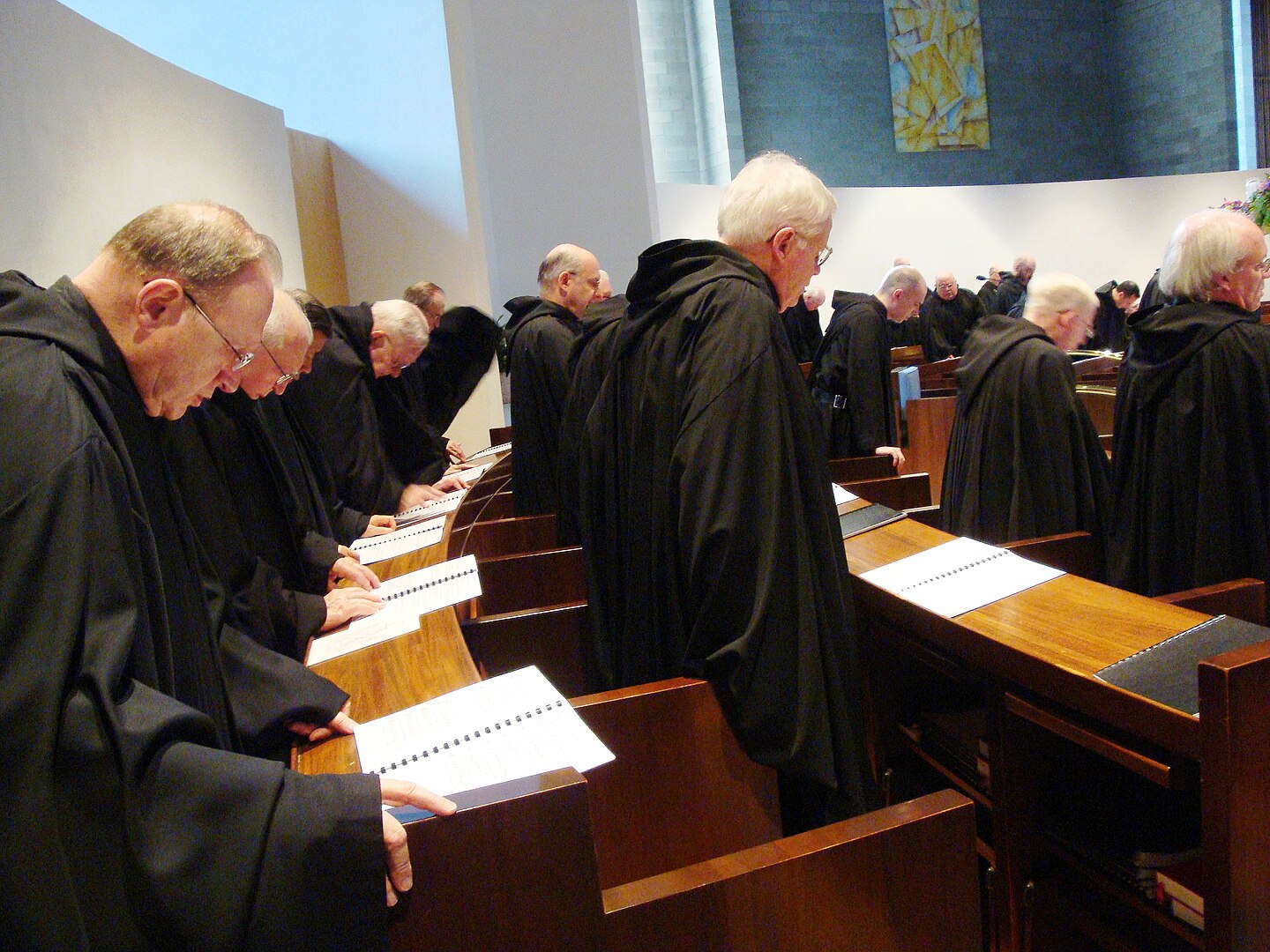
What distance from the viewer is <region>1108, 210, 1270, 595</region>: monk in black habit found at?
9.96 ft

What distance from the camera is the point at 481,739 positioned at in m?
1.46

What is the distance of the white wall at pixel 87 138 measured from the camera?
9.95 ft

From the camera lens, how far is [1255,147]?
16250 millimetres

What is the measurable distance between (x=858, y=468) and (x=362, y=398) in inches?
87.0

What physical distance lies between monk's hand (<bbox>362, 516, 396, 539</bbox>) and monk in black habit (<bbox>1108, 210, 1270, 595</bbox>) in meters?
2.58

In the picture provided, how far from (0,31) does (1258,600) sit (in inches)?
153

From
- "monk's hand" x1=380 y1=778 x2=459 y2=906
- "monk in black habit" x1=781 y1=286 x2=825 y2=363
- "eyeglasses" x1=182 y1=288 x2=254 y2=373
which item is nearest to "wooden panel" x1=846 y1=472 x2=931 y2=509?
"eyeglasses" x1=182 y1=288 x2=254 y2=373

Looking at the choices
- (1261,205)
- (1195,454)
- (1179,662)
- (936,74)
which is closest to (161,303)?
(1179,662)

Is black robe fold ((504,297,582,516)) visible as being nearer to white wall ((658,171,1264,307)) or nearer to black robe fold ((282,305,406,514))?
black robe fold ((282,305,406,514))

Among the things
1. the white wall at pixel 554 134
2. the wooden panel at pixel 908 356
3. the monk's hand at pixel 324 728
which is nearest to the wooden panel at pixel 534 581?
the monk's hand at pixel 324 728

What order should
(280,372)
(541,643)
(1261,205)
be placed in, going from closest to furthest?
(280,372), (541,643), (1261,205)

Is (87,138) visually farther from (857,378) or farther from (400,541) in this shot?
(857,378)

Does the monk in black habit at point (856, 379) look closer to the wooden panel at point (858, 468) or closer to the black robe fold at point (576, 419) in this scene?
the wooden panel at point (858, 468)

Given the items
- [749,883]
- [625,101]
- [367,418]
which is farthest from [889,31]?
[749,883]
